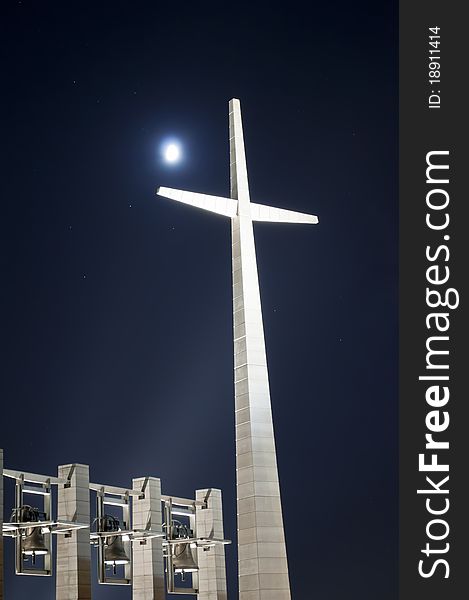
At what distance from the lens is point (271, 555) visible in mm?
24000

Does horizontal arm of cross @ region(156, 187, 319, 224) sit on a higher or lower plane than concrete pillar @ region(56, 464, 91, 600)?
higher

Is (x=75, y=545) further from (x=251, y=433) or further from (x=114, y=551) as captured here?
(x=251, y=433)

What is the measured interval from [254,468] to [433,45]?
10899mm

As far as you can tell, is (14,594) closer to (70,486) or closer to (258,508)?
(70,486)

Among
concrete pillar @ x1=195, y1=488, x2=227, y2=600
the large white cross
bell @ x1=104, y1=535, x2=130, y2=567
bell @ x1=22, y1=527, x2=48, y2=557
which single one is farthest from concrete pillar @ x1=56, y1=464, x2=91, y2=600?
the large white cross

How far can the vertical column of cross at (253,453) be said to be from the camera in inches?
942

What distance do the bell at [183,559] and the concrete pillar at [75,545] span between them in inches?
224

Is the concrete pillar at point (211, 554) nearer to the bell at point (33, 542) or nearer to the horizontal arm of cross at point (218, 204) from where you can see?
the bell at point (33, 542)

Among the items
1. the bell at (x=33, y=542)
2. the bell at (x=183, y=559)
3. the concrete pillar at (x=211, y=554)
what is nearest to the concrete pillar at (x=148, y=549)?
the bell at (x=183, y=559)

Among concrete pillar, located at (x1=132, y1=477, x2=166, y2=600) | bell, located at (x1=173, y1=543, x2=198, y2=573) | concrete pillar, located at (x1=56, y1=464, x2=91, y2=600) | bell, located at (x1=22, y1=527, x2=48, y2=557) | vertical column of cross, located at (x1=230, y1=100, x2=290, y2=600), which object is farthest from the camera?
bell, located at (x1=173, y1=543, x2=198, y2=573)

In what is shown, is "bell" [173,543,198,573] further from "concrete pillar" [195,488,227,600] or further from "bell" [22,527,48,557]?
"bell" [22,527,48,557]

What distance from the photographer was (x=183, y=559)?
3622cm

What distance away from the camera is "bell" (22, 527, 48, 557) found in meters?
30.0

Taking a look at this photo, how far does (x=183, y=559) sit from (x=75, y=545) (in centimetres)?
640
